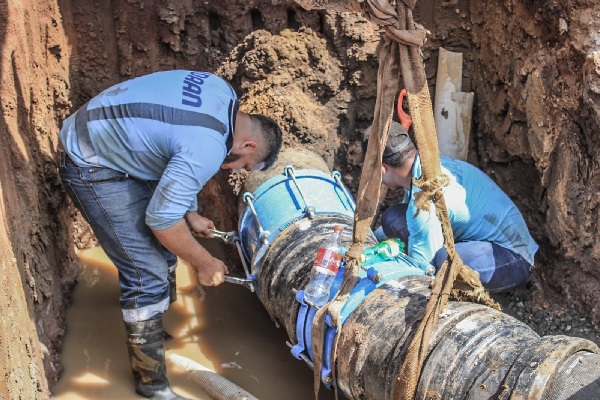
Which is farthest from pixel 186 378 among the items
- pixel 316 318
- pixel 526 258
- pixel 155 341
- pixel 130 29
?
pixel 130 29

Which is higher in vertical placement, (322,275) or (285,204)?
(285,204)

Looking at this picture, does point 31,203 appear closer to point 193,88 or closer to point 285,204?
point 193,88

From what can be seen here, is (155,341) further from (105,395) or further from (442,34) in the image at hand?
(442,34)

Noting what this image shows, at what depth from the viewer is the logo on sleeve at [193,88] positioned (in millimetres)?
3295

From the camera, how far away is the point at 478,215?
4027mm

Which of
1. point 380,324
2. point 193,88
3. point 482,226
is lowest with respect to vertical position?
point 380,324

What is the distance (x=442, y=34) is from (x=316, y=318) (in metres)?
2.70

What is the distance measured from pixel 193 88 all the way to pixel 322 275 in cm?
117

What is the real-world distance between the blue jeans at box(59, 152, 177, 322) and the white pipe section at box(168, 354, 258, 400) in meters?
0.46

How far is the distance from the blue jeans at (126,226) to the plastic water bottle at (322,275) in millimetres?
938

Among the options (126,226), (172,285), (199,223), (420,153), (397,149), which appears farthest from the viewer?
(172,285)

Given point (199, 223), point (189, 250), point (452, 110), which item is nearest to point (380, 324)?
point (189, 250)

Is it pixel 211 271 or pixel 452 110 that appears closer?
pixel 211 271

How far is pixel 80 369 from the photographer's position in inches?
154
